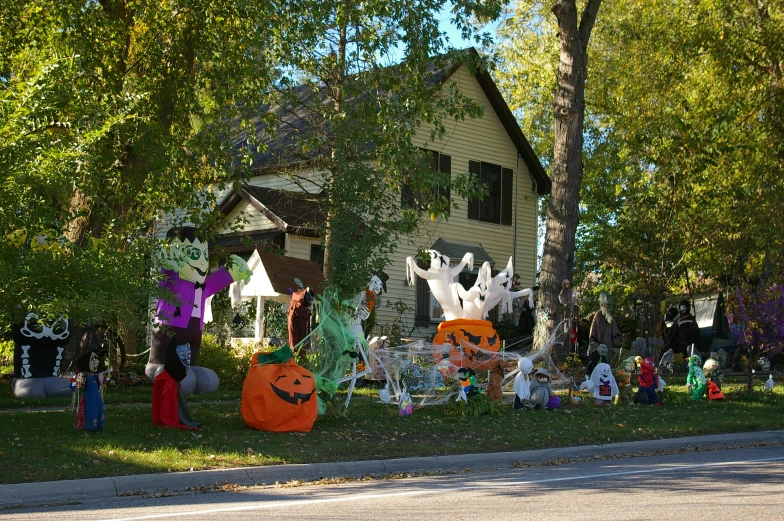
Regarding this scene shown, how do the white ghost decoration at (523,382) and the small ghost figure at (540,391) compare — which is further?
the small ghost figure at (540,391)

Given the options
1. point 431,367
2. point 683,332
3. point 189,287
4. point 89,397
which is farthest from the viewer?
point 683,332

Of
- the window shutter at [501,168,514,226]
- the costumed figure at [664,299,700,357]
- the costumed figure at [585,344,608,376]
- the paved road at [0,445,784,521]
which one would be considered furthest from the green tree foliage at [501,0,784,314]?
the paved road at [0,445,784,521]

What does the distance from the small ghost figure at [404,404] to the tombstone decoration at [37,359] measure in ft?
17.6

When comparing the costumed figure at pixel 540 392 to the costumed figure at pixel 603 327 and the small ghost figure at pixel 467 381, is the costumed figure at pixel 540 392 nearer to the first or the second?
the small ghost figure at pixel 467 381

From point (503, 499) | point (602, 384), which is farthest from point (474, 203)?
point (503, 499)

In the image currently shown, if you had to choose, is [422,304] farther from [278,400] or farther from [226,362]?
[278,400]

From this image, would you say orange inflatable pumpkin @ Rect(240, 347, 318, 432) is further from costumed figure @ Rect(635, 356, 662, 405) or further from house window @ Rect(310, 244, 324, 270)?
house window @ Rect(310, 244, 324, 270)

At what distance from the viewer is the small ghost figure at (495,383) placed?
14758mm

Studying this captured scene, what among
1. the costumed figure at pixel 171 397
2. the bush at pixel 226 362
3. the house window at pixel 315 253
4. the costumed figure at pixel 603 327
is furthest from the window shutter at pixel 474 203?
the costumed figure at pixel 171 397

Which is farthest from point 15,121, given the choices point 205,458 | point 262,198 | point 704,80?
point 704,80

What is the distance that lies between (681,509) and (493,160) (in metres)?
21.3

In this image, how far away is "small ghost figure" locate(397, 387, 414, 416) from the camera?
43.8ft

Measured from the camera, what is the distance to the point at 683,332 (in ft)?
78.2

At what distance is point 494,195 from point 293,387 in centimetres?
1769
